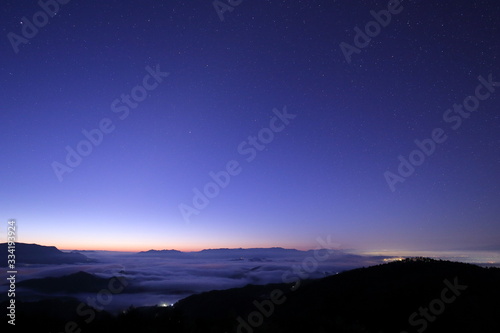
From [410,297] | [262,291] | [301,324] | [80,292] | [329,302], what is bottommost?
[80,292]

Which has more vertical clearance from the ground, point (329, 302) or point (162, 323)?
point (162, 323)

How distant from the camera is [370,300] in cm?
3506

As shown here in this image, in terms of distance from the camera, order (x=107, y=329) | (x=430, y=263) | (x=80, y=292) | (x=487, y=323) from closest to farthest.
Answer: (x=107, y=329), (x=487, y=323), (x=430, y=263), (x=80, y=292)

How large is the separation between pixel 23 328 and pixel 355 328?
17.8 meters

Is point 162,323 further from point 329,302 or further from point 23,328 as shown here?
point 329,302

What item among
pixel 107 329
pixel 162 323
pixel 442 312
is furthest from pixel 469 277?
pixel 107 329

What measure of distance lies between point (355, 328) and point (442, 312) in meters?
17.5

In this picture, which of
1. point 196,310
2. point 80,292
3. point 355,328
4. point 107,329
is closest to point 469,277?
point 355,328

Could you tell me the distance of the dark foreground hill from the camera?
15.3 meters

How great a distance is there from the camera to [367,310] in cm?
3145

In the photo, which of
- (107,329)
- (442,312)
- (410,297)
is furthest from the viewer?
(410,297)

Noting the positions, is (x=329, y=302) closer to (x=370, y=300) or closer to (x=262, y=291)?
(x=370, y=300)

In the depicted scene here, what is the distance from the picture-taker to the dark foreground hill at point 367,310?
15.3 m

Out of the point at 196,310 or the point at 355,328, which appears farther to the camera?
the point at 196,310
